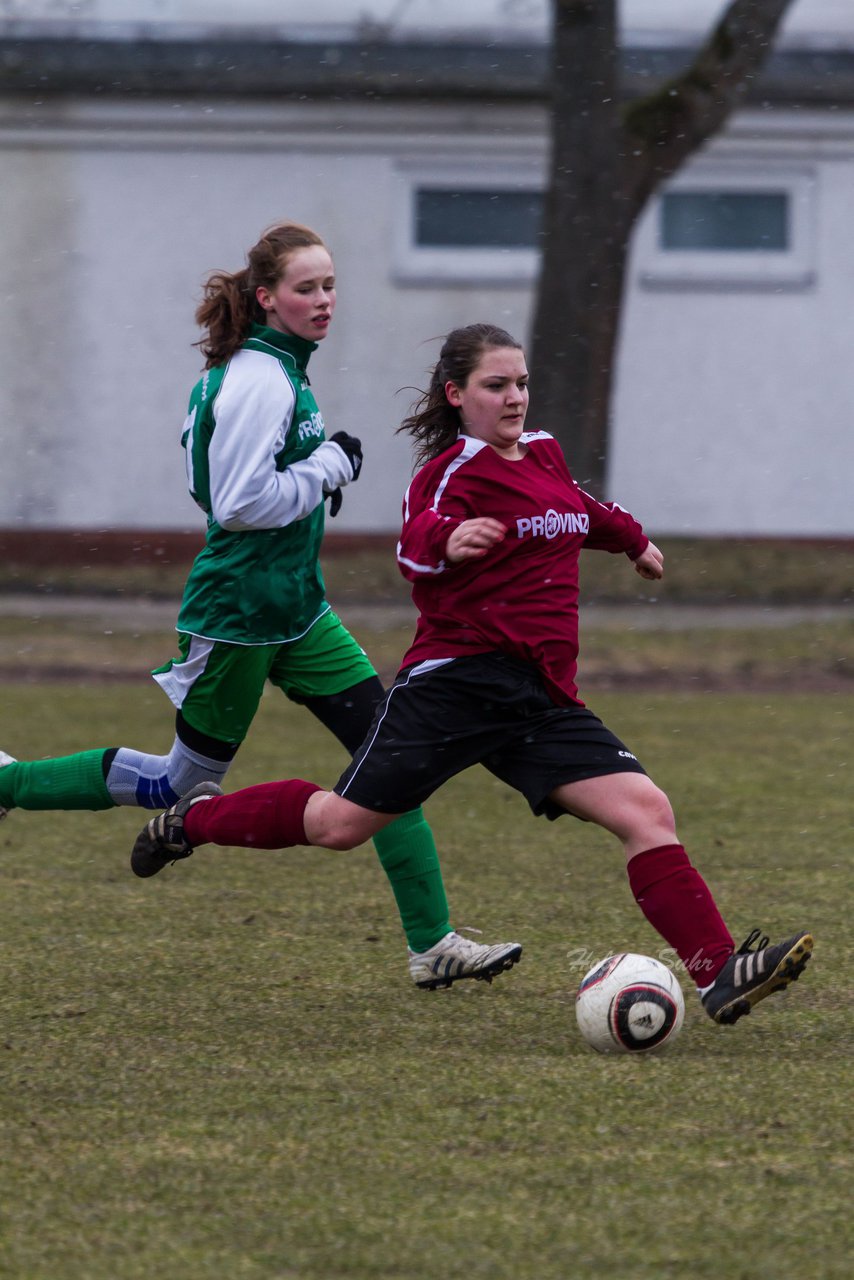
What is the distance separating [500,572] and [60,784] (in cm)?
155

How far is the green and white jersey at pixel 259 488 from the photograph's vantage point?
15.2ft

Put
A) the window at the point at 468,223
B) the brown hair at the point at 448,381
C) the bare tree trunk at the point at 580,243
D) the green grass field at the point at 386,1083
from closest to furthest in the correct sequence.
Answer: the green grass field at the point at 386,1083, the brown hair at the point at 448,381, the bare tree trunk at the point at 580,243, the window at the point at 468,223

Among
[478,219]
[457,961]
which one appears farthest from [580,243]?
[457,961]

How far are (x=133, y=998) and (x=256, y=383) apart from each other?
5.00 feet

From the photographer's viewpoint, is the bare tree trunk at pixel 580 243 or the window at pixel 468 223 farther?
the window at pixel 468 223

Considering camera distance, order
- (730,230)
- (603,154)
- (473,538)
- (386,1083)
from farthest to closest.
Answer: (730,230) < (603,154) < (473,538) < (386,1083)

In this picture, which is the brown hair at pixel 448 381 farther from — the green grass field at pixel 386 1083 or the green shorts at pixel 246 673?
the green grass field at pixel 386 1083

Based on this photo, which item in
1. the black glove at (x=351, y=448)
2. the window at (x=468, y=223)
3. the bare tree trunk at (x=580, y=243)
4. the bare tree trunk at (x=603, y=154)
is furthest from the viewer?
the window at (x=468, y=223)

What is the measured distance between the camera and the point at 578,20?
14172mm

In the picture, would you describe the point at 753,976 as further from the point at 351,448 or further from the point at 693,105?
the point at 693,105

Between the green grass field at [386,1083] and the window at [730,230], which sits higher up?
the window at [730,230]

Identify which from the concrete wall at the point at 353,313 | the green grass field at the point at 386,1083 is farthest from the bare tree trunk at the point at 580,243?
the green grass field at the point at 386,1083

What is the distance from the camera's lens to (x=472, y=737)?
432 cm

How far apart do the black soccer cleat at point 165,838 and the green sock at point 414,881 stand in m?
0.45
